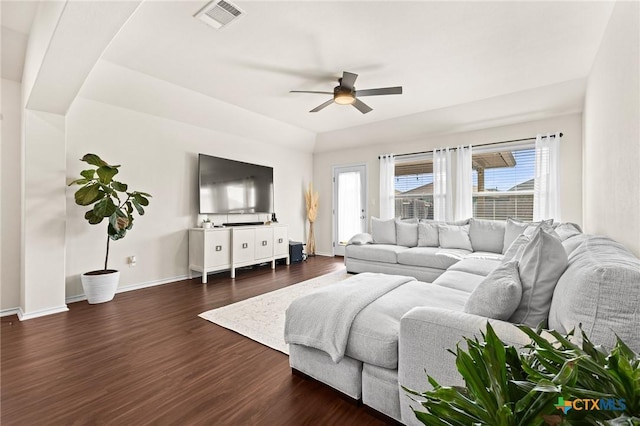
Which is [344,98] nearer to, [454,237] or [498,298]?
[454,237]

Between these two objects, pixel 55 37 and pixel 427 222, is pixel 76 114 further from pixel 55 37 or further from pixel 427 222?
pixel 427 222

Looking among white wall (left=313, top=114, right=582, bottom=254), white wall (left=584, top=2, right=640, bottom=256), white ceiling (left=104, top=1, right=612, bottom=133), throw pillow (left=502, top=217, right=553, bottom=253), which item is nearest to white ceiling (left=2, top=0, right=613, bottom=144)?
white ceiling (left=104, top=1, right=612, bottom=133)

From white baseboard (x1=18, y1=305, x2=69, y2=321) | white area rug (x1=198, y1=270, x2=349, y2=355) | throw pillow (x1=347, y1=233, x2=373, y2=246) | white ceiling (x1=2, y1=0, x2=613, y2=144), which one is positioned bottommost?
white area rug (x1=198, y1=270, x2=349, y2=355)

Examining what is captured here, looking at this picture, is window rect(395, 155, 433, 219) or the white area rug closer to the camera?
the white area rug

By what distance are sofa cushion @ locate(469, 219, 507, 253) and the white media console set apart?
3376 mm

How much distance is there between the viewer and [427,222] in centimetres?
486

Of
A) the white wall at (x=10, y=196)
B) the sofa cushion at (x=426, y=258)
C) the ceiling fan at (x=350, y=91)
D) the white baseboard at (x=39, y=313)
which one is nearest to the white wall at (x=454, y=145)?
the sofa cushion at (x=426, y=258)

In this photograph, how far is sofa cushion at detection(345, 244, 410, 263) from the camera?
14.3 feet

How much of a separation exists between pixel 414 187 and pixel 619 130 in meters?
3.86

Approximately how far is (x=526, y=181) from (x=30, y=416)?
19.7 feet

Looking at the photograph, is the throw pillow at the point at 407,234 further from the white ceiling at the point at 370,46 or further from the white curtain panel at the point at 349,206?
the white ceiling at the point at 370,46

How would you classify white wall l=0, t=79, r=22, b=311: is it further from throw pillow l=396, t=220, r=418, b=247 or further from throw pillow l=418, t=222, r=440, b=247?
throw pillow l=418, t=222, r=440, b=247

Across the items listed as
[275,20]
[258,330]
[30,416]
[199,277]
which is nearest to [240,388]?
[258,330]

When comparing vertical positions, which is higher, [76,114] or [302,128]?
[302,128]
